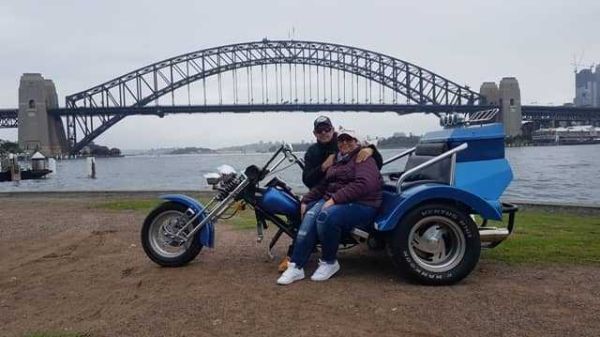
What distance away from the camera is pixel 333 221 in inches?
207

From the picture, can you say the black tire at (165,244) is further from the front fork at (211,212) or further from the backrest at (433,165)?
the backrest at (433,165)

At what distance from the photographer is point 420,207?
17.2 ft

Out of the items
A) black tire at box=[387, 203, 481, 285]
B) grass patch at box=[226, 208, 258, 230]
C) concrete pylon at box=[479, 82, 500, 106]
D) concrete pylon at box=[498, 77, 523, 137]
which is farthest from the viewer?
concrete pylon at box=[479, 82, 500, 106]

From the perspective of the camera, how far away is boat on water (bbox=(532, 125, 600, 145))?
112m

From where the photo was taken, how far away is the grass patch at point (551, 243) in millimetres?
6117

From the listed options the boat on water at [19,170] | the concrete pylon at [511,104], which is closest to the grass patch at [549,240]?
the boat on water at [19,170]

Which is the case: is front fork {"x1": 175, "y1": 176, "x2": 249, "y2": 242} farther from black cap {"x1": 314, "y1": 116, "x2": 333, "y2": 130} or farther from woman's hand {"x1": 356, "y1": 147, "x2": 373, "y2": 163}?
woman's hand {"x1": 356, "y1": 147, "x2": 373, "y2": 163}

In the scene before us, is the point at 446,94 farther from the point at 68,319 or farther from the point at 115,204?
the point at 68,319

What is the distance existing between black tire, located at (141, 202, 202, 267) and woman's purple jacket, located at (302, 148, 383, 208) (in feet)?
4.46

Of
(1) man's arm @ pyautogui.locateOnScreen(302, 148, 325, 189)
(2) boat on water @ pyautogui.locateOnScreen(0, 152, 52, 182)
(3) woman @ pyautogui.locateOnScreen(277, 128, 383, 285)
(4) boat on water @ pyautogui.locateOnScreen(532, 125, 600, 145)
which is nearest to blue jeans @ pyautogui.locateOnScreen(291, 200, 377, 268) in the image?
(3) woman @ pyautogui.locateOnScreen(277, 128, 383, 285)

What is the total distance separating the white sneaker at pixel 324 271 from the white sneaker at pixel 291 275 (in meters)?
0.12

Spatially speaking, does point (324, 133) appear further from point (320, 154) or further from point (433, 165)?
point (433, 165)

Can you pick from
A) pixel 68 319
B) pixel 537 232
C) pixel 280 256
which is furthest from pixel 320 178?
pixel 537 232

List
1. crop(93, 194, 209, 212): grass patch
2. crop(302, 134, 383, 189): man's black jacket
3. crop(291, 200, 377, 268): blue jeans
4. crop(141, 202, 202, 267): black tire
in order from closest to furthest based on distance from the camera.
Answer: crop(291, 200, 377, 268): blue jeans < crop(302, 134, 383, 189): man's black jacket < crop(141, 202, 202, 267): black tire < crop(93, 194, 209, 212): grass patch
